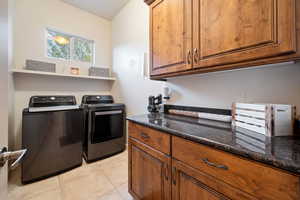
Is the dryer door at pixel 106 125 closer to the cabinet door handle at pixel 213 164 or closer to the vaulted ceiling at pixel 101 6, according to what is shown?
the cabinet door handle at pixel 213 164

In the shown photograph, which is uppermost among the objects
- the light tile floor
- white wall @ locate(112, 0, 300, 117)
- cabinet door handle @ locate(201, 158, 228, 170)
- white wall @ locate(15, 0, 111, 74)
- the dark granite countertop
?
white wall @ locate(15, 0, 111, 74)

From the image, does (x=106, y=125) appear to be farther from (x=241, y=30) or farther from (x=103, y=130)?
(x=241, y=30)

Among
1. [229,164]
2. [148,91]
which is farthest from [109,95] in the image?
[229,164]

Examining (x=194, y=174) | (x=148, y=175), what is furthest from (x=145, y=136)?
(x=194, y=174)

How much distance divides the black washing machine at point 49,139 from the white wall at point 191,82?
1.09 metres

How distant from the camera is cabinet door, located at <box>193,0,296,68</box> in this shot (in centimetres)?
75

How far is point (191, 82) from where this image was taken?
1632 mm

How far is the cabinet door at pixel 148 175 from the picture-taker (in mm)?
1041

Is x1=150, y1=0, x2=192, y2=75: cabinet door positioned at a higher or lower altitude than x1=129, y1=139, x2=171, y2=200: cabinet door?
higher

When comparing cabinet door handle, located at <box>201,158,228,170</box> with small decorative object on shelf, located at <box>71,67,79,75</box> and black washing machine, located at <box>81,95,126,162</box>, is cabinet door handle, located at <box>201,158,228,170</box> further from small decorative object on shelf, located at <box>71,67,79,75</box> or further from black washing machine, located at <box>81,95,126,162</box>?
small decorative object on shelf, located at <box>71,67,79,75</box>

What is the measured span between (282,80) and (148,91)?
5.40 ft

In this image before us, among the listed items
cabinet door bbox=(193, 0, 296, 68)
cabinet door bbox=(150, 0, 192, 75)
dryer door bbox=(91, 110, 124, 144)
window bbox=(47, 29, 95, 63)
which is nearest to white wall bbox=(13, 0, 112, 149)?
window bbox=(47, 29, 95, 63)

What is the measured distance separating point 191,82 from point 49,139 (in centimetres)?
207

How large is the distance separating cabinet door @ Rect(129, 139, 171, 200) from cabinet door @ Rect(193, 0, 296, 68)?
0.91m
